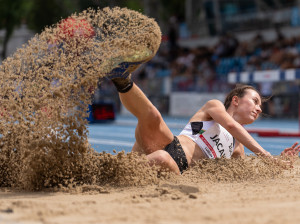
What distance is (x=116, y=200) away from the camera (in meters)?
3.31

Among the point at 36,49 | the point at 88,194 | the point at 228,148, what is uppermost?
the point at 36,49

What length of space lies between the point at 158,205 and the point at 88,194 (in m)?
0.79

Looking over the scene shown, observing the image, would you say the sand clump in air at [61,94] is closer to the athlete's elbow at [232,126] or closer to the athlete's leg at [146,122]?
the athlete's leg at [146,122]

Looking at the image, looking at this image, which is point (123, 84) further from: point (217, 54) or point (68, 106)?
point (217, 54)

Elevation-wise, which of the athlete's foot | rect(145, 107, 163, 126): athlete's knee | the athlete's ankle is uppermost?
the athlete's foot

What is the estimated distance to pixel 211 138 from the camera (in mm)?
4582

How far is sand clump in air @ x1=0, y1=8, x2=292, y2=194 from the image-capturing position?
3922mm

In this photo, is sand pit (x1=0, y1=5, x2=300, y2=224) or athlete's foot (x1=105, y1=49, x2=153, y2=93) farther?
athlete's foot (x1=105, y1=49, x2=153, y2=93)

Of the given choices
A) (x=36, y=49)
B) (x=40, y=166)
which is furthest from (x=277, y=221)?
(x=36, y=49)

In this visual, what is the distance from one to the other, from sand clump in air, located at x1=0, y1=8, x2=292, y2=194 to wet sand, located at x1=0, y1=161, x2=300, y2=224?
0.18m

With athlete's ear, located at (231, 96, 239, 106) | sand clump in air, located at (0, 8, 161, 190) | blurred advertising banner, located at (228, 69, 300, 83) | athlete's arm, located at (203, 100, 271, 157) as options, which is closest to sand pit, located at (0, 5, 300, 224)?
sand clump in air, located at (0, 8, 161, 190)

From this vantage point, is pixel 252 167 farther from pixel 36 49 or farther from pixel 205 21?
pixel 205 21

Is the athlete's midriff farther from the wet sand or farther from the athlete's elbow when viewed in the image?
the athlete's elbow

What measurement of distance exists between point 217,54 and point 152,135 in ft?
52.4
